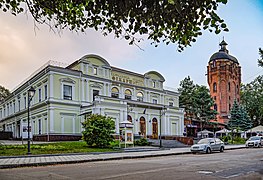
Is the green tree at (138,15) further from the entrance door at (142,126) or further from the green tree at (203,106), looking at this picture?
the green tree at (203,106)

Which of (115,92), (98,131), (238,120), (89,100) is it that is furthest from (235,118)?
(98,131)

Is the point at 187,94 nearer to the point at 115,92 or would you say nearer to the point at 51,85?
the point at 115,92

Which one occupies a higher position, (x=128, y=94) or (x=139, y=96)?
(x=128, y=94)

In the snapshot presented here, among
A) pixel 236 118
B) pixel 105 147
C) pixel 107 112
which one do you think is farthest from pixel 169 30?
pixel 236 118

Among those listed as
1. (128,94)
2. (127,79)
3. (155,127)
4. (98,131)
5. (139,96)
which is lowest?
(155,127)

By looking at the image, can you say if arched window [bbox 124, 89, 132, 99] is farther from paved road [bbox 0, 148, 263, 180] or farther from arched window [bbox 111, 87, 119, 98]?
paved road [bbox 0, 148, 263, 180]

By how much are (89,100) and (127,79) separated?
28.8 feet

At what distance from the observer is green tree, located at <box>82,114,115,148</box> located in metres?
26.9

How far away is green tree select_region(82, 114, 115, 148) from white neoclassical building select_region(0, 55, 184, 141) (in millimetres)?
7804

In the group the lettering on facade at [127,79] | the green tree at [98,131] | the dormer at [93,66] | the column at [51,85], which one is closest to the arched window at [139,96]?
the lettering on facade at [127,79]

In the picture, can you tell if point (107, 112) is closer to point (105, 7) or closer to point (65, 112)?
point (65, 112)

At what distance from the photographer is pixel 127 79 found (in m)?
49.0

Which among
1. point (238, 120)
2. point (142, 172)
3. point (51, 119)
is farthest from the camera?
point (238, 120)

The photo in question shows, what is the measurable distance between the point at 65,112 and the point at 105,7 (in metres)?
34.1
